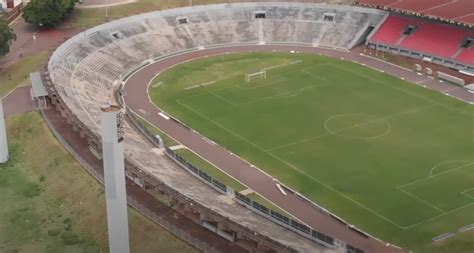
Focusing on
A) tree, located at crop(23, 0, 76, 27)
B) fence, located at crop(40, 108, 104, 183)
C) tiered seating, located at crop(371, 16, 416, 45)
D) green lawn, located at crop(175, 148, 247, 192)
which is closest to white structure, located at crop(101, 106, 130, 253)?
fence, located at crop(40, 108, 104, 183)

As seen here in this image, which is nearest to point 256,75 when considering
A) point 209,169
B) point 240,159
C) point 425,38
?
point 425,38

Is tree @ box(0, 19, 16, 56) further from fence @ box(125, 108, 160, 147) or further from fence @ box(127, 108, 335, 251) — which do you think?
fence @ box(127, 108, 335, 251)

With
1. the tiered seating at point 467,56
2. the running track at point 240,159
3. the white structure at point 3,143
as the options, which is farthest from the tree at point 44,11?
the tiered seating at point 467,56

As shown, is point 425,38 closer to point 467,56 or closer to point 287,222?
point 467,56

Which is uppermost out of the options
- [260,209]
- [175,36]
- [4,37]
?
[4,37]

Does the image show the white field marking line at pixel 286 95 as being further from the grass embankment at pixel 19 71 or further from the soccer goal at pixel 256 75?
the grass embankment at pixel 19 71
